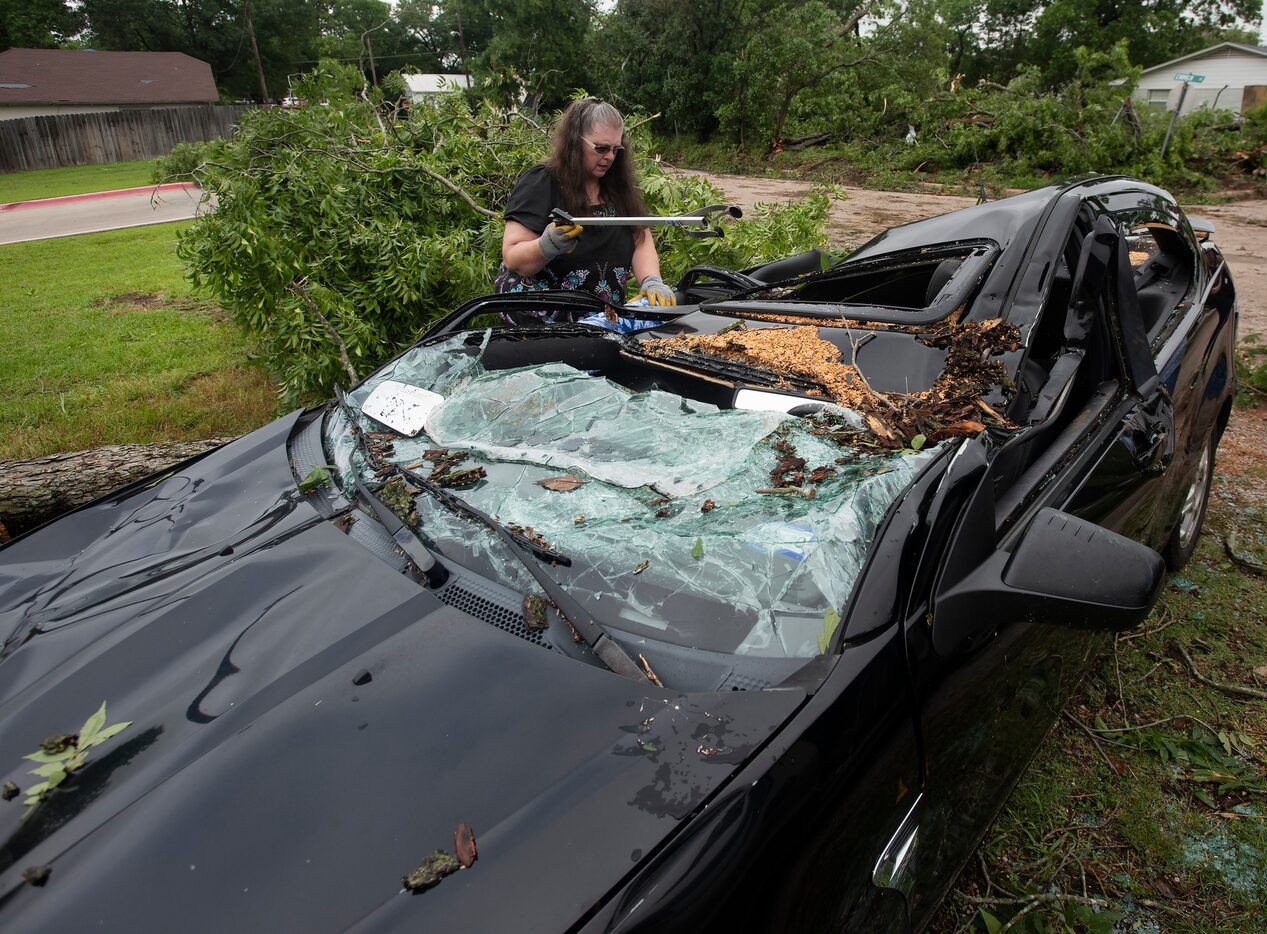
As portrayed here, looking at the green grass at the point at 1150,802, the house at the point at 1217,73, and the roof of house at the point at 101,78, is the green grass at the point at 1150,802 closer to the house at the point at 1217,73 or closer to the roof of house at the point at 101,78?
the house at the point at 1217,73

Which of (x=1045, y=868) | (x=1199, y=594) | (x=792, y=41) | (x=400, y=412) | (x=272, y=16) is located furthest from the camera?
(x=272, y=16)

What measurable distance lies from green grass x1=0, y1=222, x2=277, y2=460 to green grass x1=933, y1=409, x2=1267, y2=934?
15.0 ft

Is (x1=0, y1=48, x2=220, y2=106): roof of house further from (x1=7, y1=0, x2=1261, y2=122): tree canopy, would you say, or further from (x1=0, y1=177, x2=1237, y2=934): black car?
(x1=0, y1=177, x2=1237, y2=934): black car

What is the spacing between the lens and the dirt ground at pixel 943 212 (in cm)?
Result: 748

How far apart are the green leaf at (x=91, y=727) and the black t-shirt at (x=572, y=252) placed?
2638 mm

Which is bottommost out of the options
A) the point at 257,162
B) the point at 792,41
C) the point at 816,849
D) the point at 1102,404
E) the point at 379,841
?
the point at 816,849

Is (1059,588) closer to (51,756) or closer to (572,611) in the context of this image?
(572,611)

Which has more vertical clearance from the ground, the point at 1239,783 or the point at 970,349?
the point at 970,349

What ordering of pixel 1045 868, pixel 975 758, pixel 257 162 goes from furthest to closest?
pixel 257 162, pixel 1045 868, pixel 975 758

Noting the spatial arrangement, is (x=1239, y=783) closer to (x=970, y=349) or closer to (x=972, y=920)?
(x=972, y=920)

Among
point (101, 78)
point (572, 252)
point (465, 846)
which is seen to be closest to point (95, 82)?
point (101, 78)

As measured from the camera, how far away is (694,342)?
7.25 feet

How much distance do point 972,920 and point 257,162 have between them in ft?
18.2

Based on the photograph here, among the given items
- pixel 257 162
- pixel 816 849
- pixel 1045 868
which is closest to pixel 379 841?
pixel 816 849
